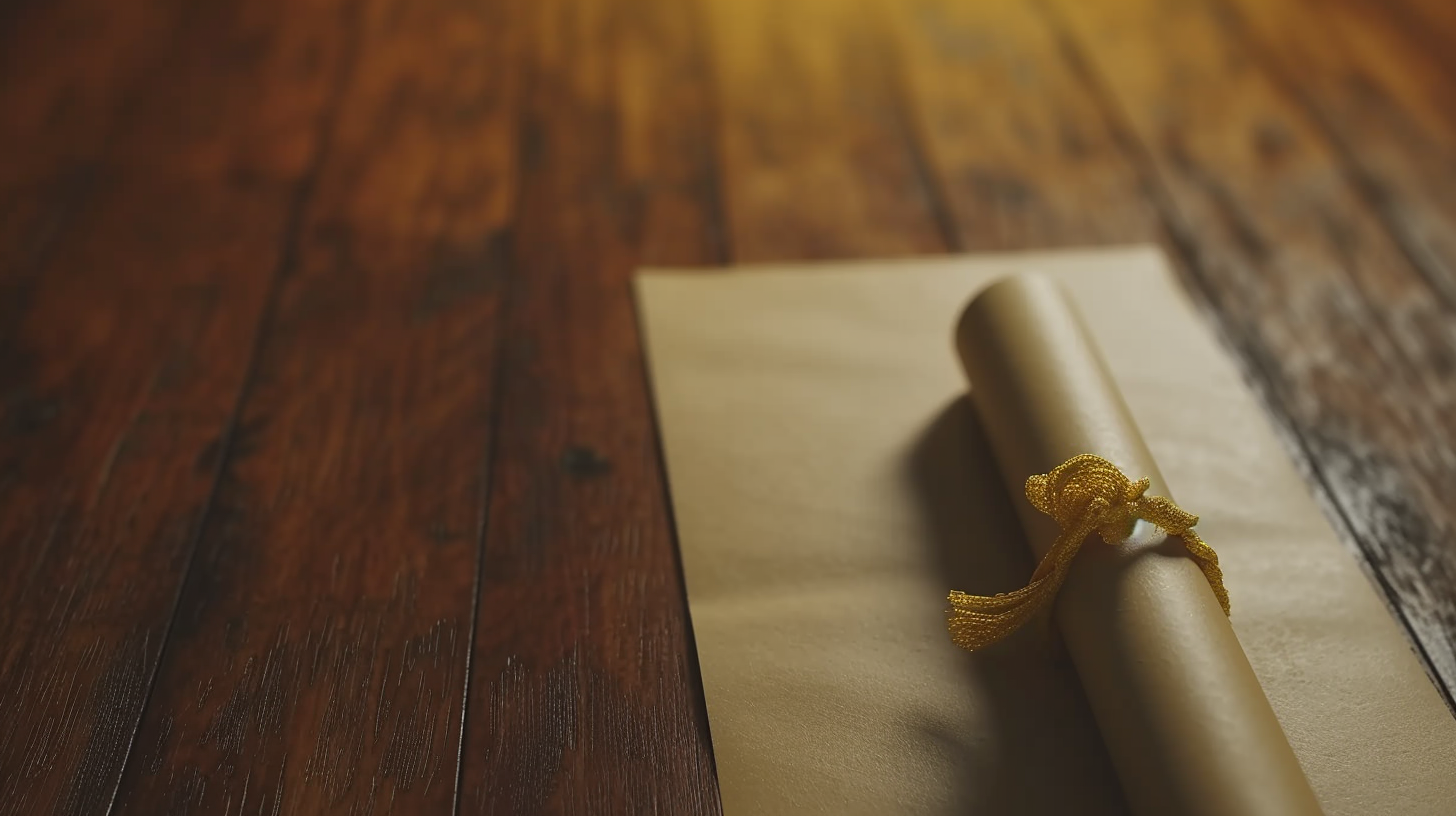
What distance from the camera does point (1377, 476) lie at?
3.04ft

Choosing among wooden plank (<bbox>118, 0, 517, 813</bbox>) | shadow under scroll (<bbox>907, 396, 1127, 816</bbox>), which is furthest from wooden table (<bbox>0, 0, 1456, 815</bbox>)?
shadow under scroll (<bbox>907, 396, 1127, 816</bbox>)

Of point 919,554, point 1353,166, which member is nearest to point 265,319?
point 919,554

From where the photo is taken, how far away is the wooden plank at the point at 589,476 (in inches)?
28.1

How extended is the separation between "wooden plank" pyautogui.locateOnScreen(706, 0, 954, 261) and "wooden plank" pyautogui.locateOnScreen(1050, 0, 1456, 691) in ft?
0.79

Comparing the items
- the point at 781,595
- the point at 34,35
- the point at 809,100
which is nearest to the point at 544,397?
the point at 781,595

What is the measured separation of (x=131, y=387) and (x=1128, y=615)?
734 millimetres

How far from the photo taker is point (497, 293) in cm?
105

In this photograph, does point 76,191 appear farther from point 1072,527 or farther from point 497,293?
point 1072,527

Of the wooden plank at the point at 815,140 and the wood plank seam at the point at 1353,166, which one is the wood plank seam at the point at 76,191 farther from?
the wood plank seam at the point at 1353,166

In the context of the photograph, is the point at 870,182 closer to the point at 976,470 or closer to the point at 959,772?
the point at 976,470

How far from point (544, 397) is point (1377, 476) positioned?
0.63m

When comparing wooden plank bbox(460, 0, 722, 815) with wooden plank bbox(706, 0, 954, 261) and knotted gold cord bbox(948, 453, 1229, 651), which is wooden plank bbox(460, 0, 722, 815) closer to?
wooden plank bbox(706, 0, 954, 261)

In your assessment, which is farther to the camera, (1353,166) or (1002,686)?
(1353,166)

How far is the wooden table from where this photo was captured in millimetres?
736
